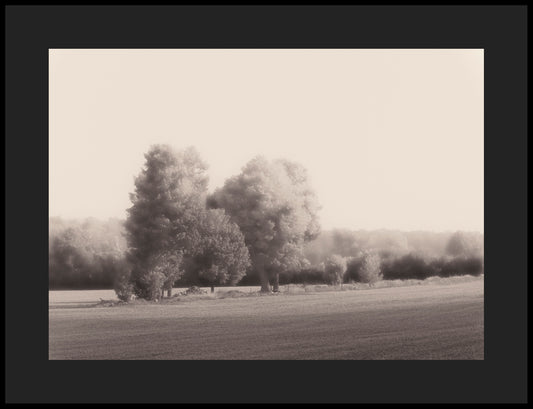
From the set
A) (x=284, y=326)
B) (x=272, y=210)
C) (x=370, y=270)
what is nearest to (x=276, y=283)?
(x=284, y=326)

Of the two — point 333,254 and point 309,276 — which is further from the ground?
point 333,254

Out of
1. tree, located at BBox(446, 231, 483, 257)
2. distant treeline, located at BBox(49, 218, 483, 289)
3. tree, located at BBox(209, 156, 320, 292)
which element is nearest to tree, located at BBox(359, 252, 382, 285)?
distant treeline, located at BBox(49, 218, 483, 289)

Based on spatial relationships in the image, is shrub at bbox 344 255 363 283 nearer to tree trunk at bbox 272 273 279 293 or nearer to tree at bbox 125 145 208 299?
tree trunk at bbox 272 273 279 293

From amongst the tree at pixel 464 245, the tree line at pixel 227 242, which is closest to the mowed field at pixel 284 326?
the tree line at pixel 227 242

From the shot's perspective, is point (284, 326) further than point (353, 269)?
No

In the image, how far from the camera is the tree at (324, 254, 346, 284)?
10.3 metres

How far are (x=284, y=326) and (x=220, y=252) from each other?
113 centimetres

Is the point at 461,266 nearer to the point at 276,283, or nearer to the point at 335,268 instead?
the point at 335,268

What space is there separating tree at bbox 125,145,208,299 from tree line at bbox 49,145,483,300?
1 centimetres

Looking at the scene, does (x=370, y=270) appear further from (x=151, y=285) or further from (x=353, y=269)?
(x=151, y=285)

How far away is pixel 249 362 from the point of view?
9.68 metres
